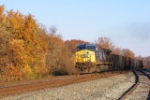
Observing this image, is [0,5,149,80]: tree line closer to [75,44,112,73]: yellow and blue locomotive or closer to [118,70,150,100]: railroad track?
[75,44,112,73]: yellow and blue locomotive

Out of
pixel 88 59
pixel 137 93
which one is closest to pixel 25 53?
pixel 88 59

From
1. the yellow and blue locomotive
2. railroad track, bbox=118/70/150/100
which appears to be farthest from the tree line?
railroad track, bbox=118/70/150/100

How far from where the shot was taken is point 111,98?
11969 millimetres

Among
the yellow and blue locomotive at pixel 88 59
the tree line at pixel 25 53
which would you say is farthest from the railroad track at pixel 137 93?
the tree line at pixel 25 53

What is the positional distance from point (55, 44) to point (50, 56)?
225 inches

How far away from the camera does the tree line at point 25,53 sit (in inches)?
977

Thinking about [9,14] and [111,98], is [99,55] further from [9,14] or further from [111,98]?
[111,98]

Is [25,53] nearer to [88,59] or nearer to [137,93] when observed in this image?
[88,59]

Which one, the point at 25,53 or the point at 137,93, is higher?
the point at 25,53

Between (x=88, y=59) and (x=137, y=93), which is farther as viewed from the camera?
(x=88, y=59)

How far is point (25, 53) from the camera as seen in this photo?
27.6 metres

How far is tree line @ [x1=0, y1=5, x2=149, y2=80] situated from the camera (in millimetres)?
24812

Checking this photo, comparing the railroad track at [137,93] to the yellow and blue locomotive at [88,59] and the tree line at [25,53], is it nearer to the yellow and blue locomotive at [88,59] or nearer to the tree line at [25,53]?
the yellow and blue locomotive at [88,59]

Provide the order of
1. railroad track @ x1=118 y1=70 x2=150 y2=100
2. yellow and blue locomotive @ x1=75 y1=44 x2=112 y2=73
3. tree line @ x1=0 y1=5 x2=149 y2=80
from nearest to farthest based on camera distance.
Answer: railroad track @ x1=118 y1=70 x2=150 y2=100 < tree line @ x1=0 y1=5 x2=149 y2=80 < yellow and blue locomotive @ x1=75 y1=44 x2=112 y2=73
